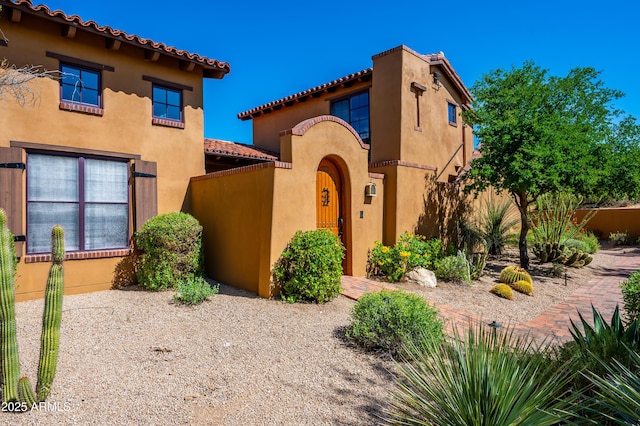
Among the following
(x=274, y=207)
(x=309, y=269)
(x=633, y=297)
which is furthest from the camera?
(x=274, y=207)

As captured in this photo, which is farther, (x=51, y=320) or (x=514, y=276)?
(x=514, y=276)

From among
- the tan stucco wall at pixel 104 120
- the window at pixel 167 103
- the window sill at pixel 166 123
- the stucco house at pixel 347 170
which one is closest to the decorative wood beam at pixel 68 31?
the tan stucco wall at pixel 104 120

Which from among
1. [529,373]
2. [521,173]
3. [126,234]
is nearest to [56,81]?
[126,234]

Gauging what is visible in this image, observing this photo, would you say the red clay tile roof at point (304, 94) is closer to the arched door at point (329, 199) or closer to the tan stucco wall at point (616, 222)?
the arched door at point (329, 199)

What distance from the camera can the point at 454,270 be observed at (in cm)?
994

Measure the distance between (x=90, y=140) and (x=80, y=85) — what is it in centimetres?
129

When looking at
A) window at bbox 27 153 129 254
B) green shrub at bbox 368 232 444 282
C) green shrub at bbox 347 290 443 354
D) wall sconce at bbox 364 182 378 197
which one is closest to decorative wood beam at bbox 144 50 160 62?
window at bbox 27 153 129 254

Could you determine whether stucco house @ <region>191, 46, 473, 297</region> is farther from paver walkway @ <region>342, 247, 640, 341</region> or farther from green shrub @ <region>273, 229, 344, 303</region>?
paver walkway @ <region>342, 247, 640, 341</region>

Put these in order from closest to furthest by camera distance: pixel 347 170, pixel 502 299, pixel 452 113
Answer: pixel 502 299
pixel 347 170
pixel 452 113

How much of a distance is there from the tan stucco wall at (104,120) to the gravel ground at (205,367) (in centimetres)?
142

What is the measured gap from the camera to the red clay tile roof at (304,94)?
12280mm

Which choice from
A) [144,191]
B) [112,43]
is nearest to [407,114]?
[144,191]

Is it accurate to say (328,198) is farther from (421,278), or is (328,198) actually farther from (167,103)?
(167,103)

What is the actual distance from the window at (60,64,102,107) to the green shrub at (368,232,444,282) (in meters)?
7.89
